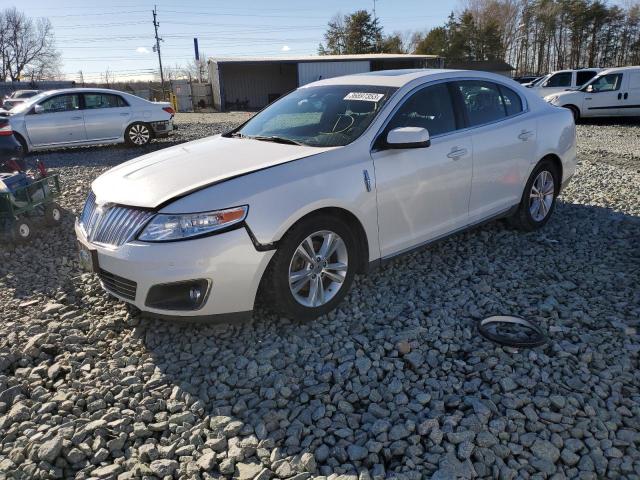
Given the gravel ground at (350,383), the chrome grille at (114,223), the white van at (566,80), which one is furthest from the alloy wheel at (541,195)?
the white van at (566,80)

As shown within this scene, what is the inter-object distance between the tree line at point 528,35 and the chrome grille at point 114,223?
182 feet

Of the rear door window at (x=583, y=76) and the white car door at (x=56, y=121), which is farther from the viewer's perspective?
the rear door window at (x=583, y=76)

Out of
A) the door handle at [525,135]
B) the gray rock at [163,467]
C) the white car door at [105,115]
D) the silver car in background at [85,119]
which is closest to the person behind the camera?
the gray rock at [163,467]

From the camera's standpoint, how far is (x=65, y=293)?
13.6ft

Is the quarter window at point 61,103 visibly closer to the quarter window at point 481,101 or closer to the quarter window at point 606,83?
the quarter window at point 481,101

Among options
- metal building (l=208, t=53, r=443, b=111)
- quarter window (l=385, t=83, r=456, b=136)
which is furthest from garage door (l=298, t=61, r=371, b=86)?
quarter window (l=385, t=83, r=456, b=136)

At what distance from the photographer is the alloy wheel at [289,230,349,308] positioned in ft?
11.0

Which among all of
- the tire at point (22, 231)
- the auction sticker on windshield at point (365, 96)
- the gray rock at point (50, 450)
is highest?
the auction sticker on windshield at point (365, 96)

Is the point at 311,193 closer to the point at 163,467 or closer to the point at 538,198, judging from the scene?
the point at 163,467

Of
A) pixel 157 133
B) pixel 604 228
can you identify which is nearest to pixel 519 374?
pixel 604 228

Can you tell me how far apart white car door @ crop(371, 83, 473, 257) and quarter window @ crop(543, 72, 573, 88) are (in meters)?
16.2

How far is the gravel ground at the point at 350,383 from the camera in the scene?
91.8 inches

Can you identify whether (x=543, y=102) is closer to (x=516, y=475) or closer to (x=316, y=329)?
(x=316, y=329)

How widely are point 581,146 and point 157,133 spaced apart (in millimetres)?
10357
